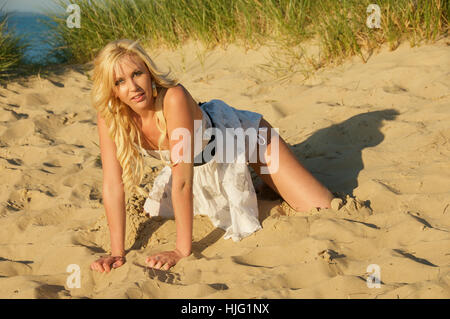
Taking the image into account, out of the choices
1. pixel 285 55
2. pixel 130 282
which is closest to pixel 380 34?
pixel 285 55

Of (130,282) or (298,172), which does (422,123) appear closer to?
(298,172)

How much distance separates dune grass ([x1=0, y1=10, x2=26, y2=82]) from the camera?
5744 millimetres

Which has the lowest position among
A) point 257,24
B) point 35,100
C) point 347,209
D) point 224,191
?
point 347,209

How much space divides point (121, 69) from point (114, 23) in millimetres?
4091

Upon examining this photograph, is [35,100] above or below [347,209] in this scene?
above

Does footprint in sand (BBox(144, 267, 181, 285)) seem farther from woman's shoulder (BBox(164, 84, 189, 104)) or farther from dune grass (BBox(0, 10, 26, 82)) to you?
dune grass (BBox(0, 10, 26, 82))

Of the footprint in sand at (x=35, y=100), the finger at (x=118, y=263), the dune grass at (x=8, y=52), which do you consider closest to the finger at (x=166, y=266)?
the finger at (x=118, y=263)

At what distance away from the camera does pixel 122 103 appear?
8.94 feet

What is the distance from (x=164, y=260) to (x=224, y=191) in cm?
65

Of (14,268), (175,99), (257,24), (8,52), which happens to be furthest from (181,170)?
(8,52)

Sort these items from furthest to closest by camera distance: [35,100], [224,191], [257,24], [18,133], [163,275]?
[257,24]
[35,100]
[18,133]
[224,191]
[163,275]

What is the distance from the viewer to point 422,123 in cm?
361

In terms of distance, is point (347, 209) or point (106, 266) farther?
point (347, 209)

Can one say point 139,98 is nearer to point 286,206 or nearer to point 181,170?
point 181,170
